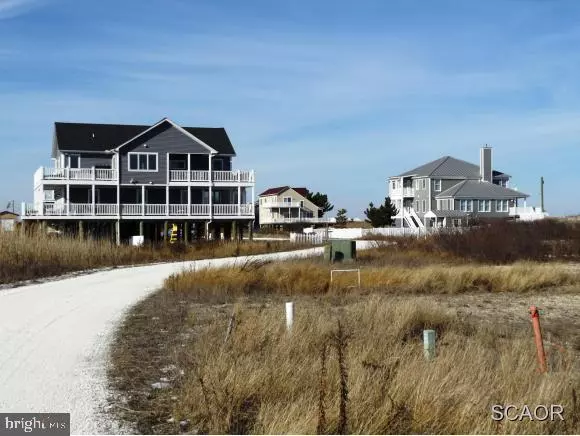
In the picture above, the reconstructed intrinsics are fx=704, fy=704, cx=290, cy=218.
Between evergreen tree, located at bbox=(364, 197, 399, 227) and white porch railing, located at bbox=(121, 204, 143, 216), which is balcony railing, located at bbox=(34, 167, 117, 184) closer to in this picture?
white porch railing, located at bbox=(121, 204, 143, 216)

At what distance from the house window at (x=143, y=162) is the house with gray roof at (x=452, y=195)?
102ft

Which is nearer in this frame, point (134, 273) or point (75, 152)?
point (134, 273)

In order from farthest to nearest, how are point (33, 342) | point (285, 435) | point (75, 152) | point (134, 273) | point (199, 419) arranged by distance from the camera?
point (75, 152)
point (134, 273)
point (33, 342)
point (199, 419)
point (285, 435)

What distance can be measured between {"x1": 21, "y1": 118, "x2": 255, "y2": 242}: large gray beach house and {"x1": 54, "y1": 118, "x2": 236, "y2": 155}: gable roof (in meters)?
0.07

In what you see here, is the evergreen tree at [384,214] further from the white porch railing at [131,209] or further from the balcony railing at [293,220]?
the white porch railing at [131,209]

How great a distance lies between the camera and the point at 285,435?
5.99m

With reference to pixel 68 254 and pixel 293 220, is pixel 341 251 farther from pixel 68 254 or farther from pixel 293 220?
pixel 293 220

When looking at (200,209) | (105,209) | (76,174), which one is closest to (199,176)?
(200,209)

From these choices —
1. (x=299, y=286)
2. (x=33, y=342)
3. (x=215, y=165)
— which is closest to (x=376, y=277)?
(x=299, y=286)

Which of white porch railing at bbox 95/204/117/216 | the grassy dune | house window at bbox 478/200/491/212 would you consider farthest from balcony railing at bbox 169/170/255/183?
the grassy dune

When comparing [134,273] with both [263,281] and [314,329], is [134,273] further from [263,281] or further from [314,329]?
[314,329]

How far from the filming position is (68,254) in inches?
1120

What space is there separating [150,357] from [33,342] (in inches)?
80.4

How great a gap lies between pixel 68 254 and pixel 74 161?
24048 mm
